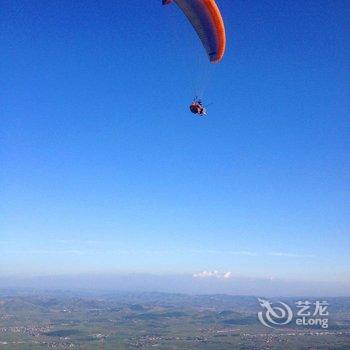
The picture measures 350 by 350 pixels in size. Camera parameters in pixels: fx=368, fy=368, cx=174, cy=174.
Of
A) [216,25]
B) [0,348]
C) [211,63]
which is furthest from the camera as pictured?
[0,348]

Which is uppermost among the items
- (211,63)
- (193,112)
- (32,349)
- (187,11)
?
(187,11)

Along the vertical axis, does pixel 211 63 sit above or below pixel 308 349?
above

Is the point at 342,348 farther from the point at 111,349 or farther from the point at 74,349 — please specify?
the point at 74,349

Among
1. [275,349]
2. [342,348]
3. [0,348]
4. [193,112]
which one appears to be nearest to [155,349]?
[275,349]

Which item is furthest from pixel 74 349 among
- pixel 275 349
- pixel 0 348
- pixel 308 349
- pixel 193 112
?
pixel 193 112

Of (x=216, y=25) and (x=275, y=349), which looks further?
(x=275, y=349)

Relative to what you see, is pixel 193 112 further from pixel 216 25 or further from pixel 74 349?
pixel 74 349

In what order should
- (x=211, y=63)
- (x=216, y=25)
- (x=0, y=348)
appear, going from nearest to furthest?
(x=216, y=25)
(x=211, y=63)
(x=0, y=348)
